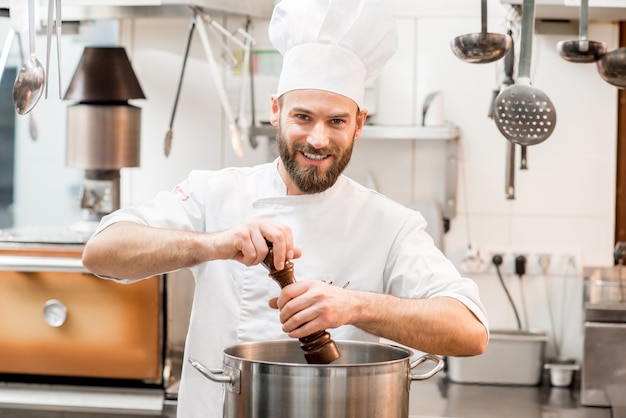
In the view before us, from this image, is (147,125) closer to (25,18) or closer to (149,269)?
(25,18)

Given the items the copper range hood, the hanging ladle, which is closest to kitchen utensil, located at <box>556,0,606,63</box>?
the hanging ladle

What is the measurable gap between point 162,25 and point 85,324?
3.16ft

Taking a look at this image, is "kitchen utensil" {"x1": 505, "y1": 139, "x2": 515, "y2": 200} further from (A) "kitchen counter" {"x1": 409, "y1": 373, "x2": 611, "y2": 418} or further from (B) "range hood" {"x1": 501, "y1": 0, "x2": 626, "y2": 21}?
(A) "kitchen counter" {"x1": 409, "y1": 373, "x2": 611, "y2": 418}

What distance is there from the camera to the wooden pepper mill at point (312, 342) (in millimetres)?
1301

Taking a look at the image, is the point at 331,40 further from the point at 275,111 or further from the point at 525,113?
the point at 525,113

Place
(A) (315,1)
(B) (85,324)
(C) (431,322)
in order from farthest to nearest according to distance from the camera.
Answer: (B) (85,324)
(A) (315,1)
(C) (431,322)

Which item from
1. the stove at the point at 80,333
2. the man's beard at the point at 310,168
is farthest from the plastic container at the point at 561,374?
the man's beard at the point at 310,168

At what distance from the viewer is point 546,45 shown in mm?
2686

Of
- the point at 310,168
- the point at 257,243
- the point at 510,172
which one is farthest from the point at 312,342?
the point at 510,172

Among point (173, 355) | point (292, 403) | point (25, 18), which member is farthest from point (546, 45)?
point (292, 403)

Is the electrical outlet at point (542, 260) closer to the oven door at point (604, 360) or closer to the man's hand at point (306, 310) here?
the oven door at point (604, 360)

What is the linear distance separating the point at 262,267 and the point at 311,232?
0.11 meters

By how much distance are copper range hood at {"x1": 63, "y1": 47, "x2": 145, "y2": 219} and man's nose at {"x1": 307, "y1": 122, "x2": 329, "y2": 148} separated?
3.68 feet

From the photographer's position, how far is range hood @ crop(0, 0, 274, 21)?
2428 millimetres
